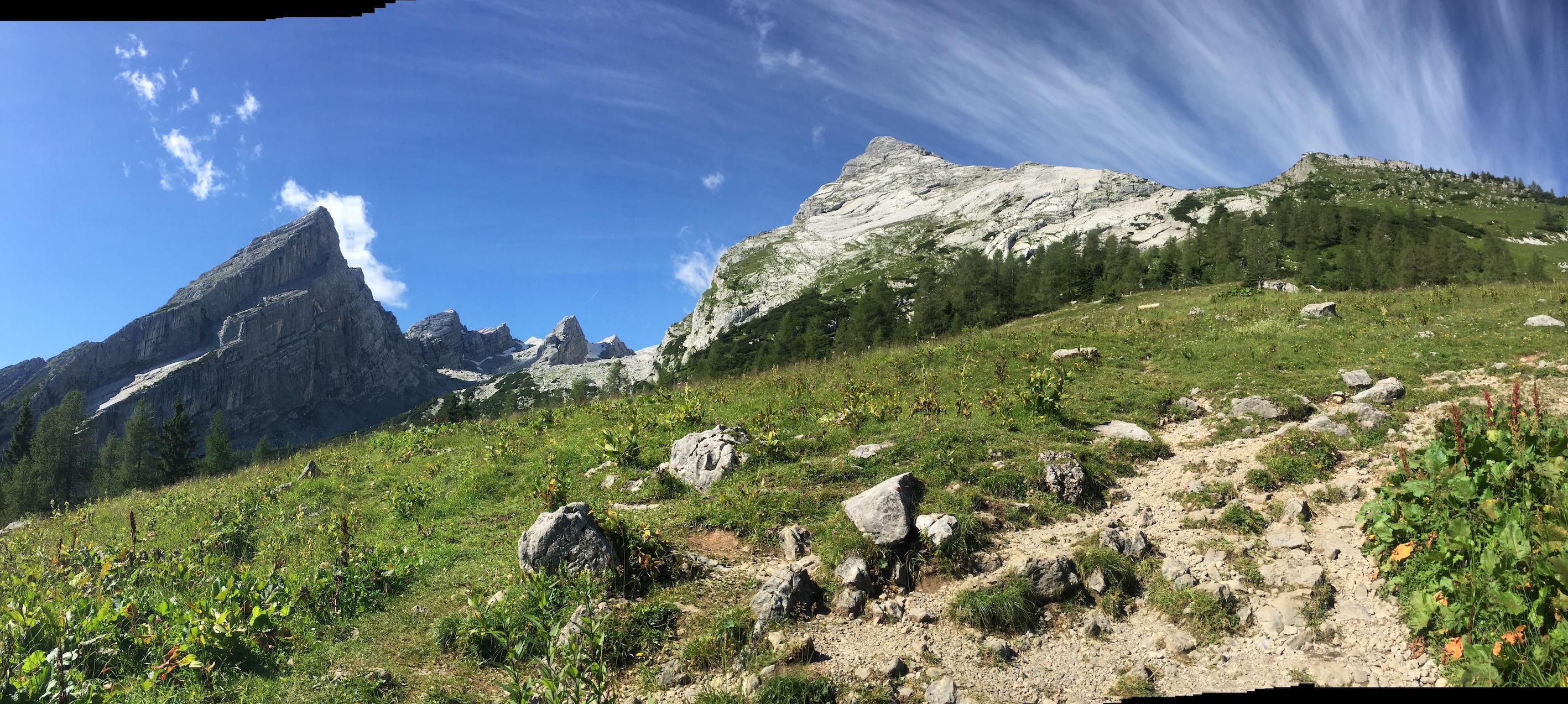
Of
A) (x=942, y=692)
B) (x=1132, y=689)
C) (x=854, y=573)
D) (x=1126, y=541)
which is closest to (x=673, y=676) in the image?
(x=854, y=573)

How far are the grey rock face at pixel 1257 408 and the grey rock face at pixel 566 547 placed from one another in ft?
46.6

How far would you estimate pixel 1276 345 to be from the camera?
20031 mm

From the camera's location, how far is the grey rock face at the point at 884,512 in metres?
9.41

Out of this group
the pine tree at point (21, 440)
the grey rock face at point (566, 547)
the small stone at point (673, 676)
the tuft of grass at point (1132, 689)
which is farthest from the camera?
the pine tree at point (21, 440)

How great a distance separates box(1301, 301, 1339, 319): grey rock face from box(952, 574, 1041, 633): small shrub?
77.5ft

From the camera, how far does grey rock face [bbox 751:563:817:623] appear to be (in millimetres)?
8156

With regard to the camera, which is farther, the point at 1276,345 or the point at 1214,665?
the point at 1276,345

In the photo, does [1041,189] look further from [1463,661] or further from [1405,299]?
[1463,661]

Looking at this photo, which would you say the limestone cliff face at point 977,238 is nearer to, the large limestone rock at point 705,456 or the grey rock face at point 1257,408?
the grey rock face at point 1257,408

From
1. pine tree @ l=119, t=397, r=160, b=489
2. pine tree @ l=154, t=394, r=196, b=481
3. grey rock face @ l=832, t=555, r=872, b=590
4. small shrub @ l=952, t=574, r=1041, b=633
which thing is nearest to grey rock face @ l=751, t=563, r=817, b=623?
grey rock face @ l=832, t=555, r=872, b=590

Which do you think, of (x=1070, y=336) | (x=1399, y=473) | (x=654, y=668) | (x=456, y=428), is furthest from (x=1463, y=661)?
(x=456, y=428)

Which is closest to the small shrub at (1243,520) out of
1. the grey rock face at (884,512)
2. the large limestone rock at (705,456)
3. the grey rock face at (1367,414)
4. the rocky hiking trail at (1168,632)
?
the rocky hiking trail at (1168,632)

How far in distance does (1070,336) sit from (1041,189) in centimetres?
18805

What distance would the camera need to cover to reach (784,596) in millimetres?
8273
